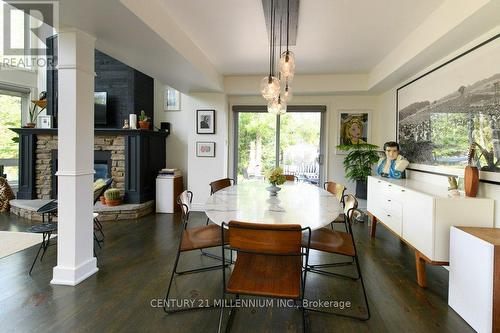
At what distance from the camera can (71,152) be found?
7.84ft

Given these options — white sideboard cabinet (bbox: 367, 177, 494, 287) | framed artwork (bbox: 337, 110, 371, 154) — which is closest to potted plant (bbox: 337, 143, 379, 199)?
framed artwork (bbox: 337, 110, 371, 154)

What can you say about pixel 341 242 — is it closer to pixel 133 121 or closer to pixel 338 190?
pixel 338 190

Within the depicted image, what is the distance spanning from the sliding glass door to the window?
448cm

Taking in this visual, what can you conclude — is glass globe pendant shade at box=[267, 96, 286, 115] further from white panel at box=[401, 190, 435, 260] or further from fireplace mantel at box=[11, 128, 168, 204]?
fireplace mantel at box=[11, 128, 168, 204]

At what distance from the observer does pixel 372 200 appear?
3.85 metres

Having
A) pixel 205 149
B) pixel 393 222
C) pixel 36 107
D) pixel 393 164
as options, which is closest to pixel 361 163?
pixel 393 164

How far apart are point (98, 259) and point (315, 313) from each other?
231cm

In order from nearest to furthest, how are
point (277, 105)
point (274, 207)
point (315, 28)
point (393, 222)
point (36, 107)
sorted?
1. point (274, 207)
2. point (315, 28)
3. point (393, 222)
4. point (277, 105)
5. point (36, 107)

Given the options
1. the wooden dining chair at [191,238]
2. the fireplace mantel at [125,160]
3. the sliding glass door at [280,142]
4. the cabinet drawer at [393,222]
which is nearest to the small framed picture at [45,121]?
the fireplace mantel at [125,160]

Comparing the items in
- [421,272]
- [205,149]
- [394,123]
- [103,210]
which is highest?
[394,123]

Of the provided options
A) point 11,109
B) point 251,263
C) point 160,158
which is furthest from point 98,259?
point 11,109

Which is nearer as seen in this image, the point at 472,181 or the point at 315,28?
the point at 472,181

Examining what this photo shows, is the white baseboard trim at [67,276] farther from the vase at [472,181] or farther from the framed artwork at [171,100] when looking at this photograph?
the framed artwork at [171,100]

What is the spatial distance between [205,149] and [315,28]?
2987 mm
